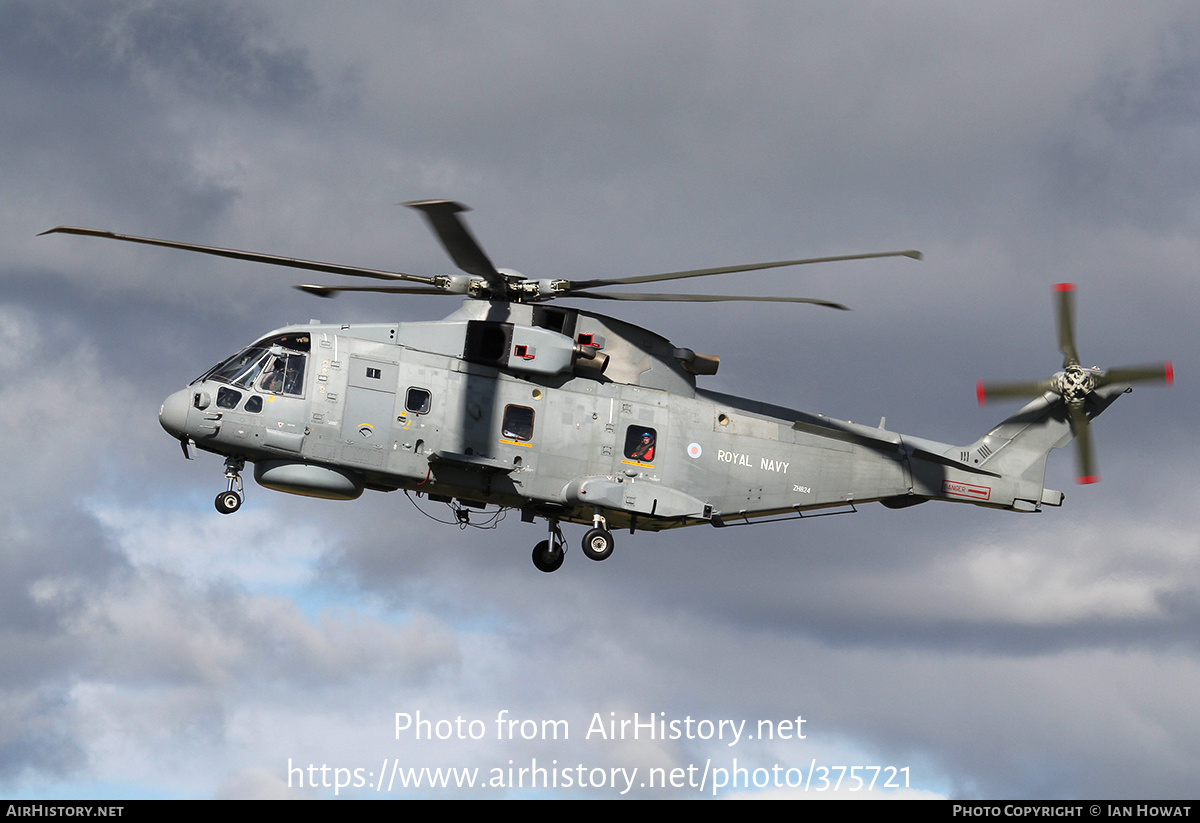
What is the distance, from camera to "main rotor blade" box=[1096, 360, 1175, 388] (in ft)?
107

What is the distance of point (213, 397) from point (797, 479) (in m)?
14.7

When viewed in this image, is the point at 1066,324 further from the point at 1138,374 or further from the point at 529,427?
the point at 529,427

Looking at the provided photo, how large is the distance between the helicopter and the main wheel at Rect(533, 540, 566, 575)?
40mm

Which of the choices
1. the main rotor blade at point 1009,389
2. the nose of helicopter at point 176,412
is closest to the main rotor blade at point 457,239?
the nose of helicopter at point 176,412

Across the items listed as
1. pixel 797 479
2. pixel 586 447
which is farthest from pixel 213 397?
pixel 797 479

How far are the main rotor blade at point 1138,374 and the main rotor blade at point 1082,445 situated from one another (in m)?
0.92

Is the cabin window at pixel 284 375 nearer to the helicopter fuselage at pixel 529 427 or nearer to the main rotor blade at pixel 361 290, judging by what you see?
the helicopter fuselage at pixel 529 427

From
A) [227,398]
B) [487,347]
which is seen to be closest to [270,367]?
[227,398]

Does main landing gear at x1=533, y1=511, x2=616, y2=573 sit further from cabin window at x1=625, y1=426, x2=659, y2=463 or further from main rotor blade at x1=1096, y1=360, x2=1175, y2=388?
main rotor blade at x1=1096, y1=360, x2=1175, y2=388

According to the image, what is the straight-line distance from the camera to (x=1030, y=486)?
113 ft

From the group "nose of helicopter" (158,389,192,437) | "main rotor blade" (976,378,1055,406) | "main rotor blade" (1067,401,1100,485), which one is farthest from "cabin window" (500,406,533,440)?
"main rotor blade" (1067,401,1100,485)

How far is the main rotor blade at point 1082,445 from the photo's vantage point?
3366 centimetres

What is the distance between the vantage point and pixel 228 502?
2859cm
